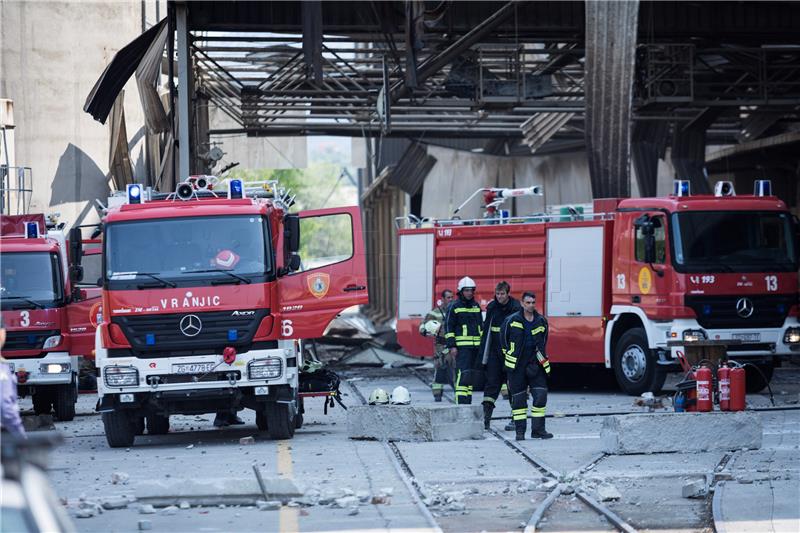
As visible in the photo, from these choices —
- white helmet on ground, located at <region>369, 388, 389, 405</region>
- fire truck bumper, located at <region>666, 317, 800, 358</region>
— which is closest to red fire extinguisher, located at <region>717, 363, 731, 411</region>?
white helmet on ground, located at <region>369, 388, 389, 405</region>

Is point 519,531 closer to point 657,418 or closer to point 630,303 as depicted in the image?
point 657,418

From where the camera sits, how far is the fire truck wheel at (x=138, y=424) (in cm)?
1493

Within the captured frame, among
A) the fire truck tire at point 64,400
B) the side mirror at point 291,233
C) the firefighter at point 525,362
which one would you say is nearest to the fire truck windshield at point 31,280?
the fire truck tire at point 64,400

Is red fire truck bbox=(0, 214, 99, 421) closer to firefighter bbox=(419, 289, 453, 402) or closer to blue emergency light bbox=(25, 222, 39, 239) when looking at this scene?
blue emergency light bbox=(25, 222, 39, 239)

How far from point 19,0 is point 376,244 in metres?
25.1

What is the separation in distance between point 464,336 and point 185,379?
3.88 metres

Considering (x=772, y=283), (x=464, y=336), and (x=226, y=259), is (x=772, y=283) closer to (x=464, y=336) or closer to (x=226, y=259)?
(x=464, y=336)

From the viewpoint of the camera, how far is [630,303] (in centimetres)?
1983

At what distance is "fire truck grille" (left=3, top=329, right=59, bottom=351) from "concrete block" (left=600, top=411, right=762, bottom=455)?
836cm

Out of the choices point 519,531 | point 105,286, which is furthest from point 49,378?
point 519,531

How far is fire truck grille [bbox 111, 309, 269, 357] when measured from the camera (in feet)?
46.7

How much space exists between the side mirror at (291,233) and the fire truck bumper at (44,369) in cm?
488

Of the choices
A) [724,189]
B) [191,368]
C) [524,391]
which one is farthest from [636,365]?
[191,368]

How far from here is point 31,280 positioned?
60.8ft
